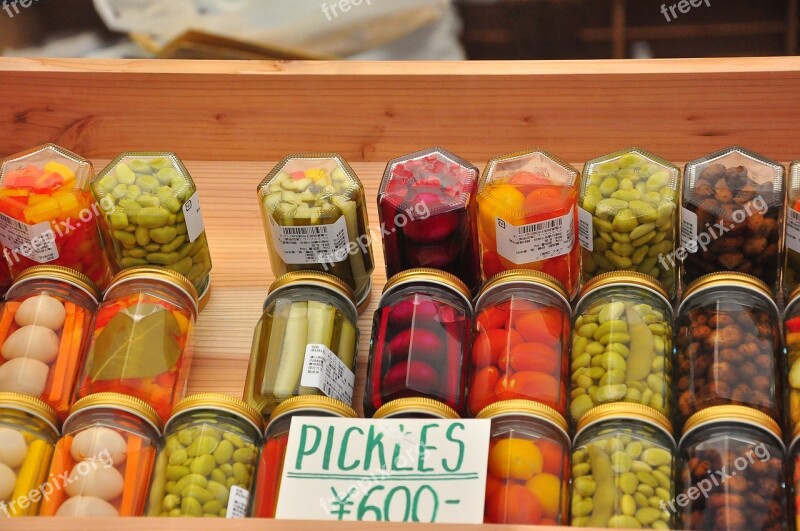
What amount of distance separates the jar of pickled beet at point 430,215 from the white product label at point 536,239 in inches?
2.3

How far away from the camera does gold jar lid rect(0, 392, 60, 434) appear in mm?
1293

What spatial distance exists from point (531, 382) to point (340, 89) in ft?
2.01

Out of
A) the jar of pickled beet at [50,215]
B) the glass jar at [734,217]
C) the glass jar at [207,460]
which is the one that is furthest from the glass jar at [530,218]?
the jar of pickled beet at [50,215]

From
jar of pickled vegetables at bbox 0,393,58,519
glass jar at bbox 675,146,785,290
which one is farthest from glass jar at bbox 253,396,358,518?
glass jar at bbox 675,146,785,290

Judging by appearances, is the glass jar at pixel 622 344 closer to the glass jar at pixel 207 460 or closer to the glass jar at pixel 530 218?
the glass jar at pixel 530 218

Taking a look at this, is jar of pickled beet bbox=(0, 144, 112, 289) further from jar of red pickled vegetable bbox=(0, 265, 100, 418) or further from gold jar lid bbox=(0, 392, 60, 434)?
gold jar lid bbox=(0, 392, 60, 434)

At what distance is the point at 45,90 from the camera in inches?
68.7

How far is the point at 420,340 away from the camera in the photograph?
1340 millimetres

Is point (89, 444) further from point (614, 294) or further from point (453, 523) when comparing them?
point (614, 294)

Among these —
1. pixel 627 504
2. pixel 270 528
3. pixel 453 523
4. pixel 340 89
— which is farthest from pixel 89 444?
pixel 340 89

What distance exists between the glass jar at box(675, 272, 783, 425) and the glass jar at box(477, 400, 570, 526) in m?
0.17

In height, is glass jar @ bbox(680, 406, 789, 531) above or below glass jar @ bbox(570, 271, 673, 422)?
below

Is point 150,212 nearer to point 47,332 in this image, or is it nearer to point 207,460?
point 47,332

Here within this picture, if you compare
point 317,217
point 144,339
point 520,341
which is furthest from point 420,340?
point 144,339
